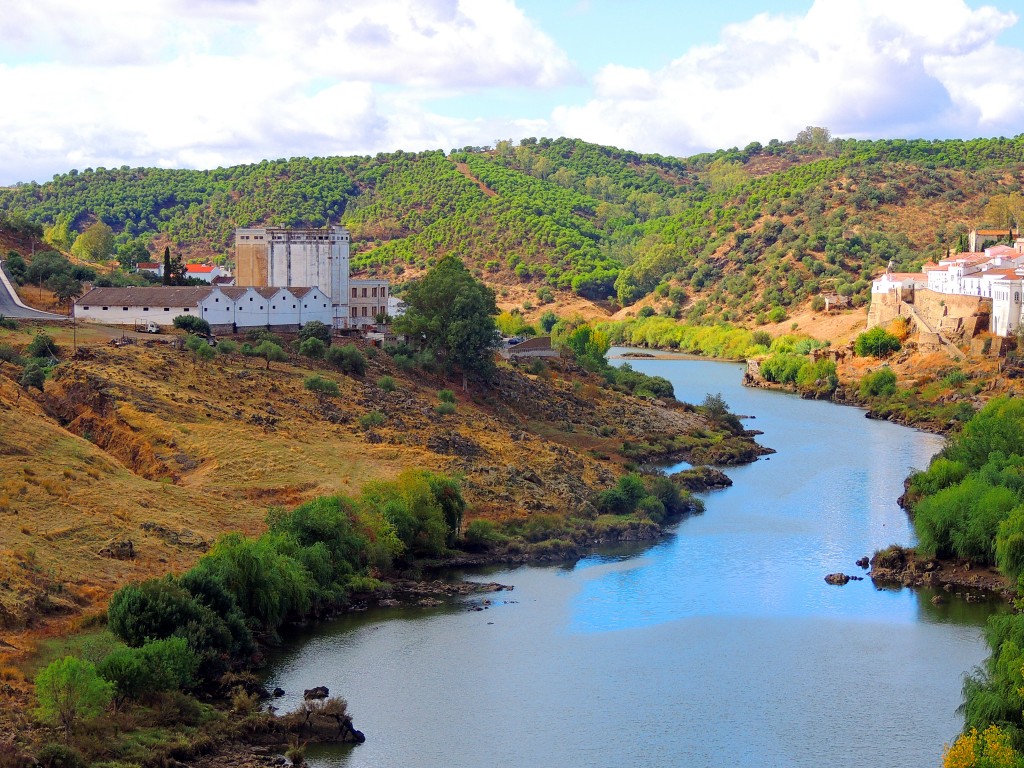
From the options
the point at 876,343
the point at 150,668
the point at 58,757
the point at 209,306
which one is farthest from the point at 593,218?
the point at 58,757

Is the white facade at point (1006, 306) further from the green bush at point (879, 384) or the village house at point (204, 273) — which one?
the village house at point (204, 273)

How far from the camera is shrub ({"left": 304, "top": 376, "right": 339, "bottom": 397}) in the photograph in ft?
176

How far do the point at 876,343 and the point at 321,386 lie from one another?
47.8m

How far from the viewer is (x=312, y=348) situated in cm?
5800

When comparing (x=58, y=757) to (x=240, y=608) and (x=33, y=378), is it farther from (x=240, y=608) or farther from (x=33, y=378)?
(x=33, y=378)

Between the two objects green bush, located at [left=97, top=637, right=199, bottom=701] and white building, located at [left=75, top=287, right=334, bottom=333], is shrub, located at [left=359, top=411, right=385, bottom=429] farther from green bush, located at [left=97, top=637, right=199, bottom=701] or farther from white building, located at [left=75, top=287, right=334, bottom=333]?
green bush, located at [left=97, top=637, right=199, bottom=701]

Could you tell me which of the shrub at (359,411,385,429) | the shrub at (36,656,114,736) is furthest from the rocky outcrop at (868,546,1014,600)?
the shrub at (36,656,114,736)

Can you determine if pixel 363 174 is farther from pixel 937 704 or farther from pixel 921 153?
pixel 937 704

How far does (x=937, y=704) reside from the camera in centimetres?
3105

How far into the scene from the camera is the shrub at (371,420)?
5162cm

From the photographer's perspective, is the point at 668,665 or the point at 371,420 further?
the point at 371,420

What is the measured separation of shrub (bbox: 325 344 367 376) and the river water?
1723 centimetres

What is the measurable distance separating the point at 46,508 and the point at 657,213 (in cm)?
14199

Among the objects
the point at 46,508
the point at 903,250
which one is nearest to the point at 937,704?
the point at 46,508
